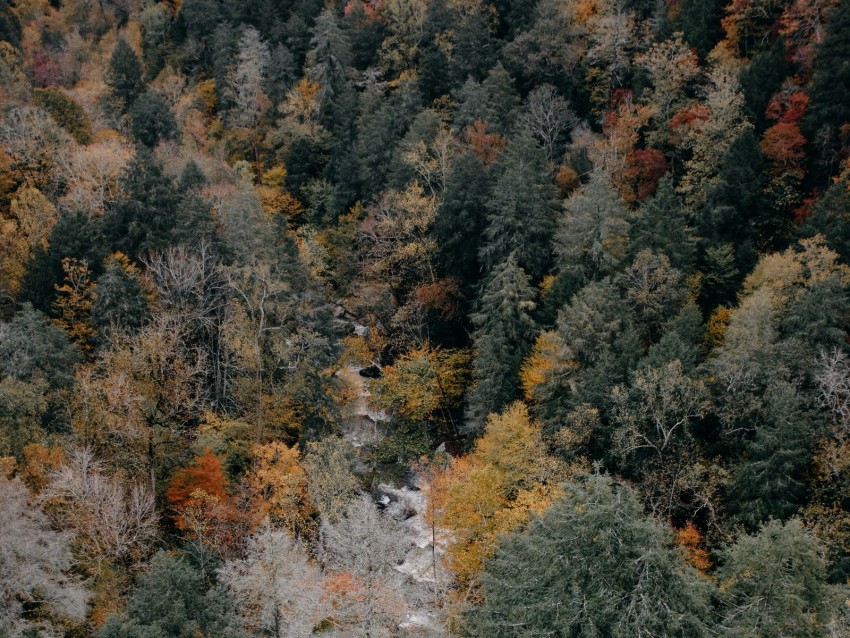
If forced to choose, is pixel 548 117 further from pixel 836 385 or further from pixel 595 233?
pixel 836 385

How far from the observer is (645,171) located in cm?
5212

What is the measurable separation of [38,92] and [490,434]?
52145 mm

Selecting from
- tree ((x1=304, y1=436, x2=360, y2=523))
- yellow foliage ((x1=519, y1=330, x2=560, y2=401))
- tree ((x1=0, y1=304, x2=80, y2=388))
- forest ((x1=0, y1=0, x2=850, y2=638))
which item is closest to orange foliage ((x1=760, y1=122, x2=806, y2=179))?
forest ((x1=0, y1=0, x2=850, y2=638))

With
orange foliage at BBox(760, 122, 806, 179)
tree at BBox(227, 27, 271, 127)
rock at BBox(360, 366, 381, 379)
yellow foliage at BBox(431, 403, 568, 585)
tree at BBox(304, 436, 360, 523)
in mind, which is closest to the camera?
yellow foliage at BBox(431, 403, 568, 585)

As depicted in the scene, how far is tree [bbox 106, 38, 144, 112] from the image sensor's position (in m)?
76.2

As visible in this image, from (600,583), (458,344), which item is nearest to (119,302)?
(458,344)

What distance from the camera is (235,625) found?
1300 inches

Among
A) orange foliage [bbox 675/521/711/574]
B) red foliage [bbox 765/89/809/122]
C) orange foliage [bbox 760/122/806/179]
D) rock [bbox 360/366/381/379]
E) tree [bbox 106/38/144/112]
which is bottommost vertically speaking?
rock [bbox 360/366/381/379]

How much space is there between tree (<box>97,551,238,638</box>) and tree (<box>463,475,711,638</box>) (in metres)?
11.2

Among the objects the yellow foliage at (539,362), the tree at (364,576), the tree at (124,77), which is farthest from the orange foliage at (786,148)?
the tree at (124,77)

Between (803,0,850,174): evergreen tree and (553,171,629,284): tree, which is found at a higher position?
(803,0,850,174): evergreen tree

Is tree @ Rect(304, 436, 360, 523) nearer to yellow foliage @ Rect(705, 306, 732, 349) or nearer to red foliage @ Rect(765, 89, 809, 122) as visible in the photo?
yellow foliage @ Rect(705, 306, 732, 349)

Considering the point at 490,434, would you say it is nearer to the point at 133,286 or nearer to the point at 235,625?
the point at 235,625

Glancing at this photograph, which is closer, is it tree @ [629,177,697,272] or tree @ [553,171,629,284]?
tree @ [629,177,697,272]
